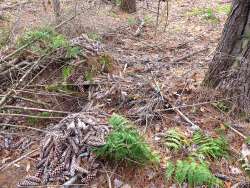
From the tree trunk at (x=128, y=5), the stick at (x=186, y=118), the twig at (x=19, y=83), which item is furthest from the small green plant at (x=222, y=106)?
the tree trunk at (x=128, y=5)

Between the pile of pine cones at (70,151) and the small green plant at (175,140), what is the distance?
665 mm

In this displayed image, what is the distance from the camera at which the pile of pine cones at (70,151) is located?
11.5ft

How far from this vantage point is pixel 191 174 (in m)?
3.36

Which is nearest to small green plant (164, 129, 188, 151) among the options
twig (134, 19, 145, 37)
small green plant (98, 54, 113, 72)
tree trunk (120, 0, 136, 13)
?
small green plant (98, 54, 113, 72)

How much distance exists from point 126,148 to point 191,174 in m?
0.64

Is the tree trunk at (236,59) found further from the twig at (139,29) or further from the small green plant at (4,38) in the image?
the small green plant at (4,38)

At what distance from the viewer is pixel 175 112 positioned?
14.0ft

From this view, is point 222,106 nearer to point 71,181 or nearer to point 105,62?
point 105,62

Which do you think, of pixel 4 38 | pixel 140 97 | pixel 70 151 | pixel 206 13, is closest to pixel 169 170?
pixel 70 151

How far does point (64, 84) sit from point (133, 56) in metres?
1.74

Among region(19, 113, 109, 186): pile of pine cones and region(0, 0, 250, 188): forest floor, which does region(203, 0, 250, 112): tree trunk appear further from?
region(19, 113, 109, 186): pile of pine cones

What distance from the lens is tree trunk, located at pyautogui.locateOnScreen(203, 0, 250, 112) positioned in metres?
4.10

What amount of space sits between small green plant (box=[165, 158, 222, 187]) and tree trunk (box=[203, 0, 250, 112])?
117cm

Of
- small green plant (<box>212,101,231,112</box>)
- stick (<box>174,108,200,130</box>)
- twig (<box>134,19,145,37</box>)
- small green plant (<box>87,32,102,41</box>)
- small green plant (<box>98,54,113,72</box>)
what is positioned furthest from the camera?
twig (<box>134,19,145,37</box>)
